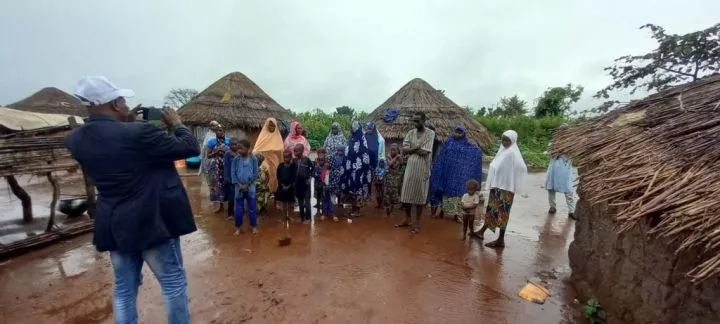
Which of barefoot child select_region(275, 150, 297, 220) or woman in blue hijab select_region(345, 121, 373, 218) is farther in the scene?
woman in blue hijab select_region(345, 121, 373, 218)

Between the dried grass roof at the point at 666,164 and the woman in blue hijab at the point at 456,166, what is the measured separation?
1.66m

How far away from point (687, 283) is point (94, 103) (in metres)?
4.17

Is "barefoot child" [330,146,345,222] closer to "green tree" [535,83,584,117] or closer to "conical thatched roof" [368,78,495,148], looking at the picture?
"conical thatched roof" [368,78,495,148]

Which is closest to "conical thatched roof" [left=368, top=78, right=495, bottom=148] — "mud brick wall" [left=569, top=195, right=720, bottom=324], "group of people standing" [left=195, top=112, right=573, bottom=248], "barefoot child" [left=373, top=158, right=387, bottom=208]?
"barefoot child" [left=373, top=158, right=387, bottom=208]

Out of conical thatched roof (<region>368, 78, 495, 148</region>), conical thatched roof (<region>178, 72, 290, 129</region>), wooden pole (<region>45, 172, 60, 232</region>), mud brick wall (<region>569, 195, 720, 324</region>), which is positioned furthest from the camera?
conical thatched roof (<region>178, 72, 290, 129</region>)

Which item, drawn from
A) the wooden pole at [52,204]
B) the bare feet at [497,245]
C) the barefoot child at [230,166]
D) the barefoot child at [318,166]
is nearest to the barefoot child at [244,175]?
the barefoot child at [230,166]

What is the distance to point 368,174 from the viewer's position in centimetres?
652

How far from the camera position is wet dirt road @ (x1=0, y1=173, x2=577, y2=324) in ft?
11.2

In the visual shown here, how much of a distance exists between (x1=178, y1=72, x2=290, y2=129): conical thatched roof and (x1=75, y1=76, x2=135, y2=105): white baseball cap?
10282mm

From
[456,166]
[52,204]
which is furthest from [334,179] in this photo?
[52,204]

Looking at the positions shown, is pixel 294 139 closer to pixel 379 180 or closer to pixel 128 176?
pixel 379 180

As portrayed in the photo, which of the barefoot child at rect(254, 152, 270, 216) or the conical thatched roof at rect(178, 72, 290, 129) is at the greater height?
the conical thatched roof at rect(178, 72, 290, 129)

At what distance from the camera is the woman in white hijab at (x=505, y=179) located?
4957 mm

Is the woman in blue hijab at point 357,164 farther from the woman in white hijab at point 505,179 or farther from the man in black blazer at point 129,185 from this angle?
the man in black blazer at point 129,185
